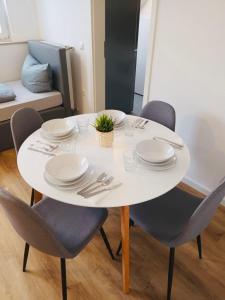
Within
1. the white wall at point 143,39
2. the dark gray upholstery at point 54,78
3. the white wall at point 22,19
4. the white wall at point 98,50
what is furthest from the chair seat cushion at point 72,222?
the white wall at point 143,39

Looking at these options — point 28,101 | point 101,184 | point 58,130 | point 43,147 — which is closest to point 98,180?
point 101,184

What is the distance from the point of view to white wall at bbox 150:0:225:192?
1688 millimetres

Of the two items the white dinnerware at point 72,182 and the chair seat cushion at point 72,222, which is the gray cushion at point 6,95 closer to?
the chair seat cushion at point 72,222

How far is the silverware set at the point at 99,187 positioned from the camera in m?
1.08

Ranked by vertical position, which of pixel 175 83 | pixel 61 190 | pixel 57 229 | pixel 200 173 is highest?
pixel 175 83

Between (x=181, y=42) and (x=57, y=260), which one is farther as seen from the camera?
(x=181, y=42)

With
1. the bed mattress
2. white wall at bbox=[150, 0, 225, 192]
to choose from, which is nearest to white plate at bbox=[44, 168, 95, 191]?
white wall at bbox=[150, 0, 225, 192]

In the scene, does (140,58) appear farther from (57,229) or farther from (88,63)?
(57,229)

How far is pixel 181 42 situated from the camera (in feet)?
6.15

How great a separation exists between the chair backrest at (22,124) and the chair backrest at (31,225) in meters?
0.77

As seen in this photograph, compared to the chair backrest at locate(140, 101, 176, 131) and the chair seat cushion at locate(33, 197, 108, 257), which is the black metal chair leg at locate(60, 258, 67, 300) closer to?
the chair seat cushion at locate(33, 197, 108, 257)

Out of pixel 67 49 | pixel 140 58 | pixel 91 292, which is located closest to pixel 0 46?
pixel 67 49

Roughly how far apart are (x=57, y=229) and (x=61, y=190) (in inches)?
11.3

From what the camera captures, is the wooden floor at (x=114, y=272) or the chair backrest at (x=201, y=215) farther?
the wooden floor at (x=114, y=272)
